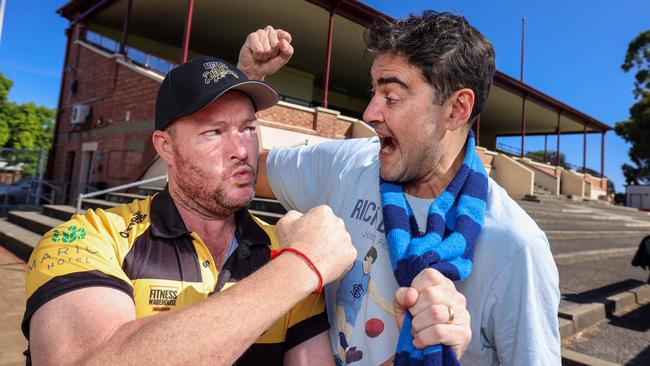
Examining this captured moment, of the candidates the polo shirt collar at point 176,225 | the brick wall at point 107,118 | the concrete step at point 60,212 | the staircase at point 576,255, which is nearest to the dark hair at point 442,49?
the polo shirt collar at point 176,225

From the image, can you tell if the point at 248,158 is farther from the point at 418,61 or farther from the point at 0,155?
the point at 0,155

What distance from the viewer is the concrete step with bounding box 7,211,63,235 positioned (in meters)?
7.92

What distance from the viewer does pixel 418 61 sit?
1569 millimetres

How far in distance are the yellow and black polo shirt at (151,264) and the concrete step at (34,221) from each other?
7659 millimetres

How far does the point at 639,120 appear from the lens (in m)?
27.5

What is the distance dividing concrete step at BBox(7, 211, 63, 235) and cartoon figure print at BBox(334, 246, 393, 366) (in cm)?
809

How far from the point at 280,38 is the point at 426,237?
1142 millimetres

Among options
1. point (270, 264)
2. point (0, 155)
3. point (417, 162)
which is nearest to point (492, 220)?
point (417, 162)

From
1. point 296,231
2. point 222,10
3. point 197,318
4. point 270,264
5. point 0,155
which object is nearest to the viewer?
point 197,318

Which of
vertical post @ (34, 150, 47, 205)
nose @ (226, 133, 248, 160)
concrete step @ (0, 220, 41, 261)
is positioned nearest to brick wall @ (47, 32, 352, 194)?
vertical post @ (34, 150, 47, 205)

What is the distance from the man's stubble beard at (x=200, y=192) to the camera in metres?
1.54

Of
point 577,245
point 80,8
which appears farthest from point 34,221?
point 577,245

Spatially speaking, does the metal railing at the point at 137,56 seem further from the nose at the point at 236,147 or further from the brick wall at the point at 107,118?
the nose at the point at 236,147

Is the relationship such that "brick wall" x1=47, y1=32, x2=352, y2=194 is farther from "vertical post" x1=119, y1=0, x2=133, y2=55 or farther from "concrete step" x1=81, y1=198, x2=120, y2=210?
"concrete step" x1=81, y1=198, x2=120, y2=210
